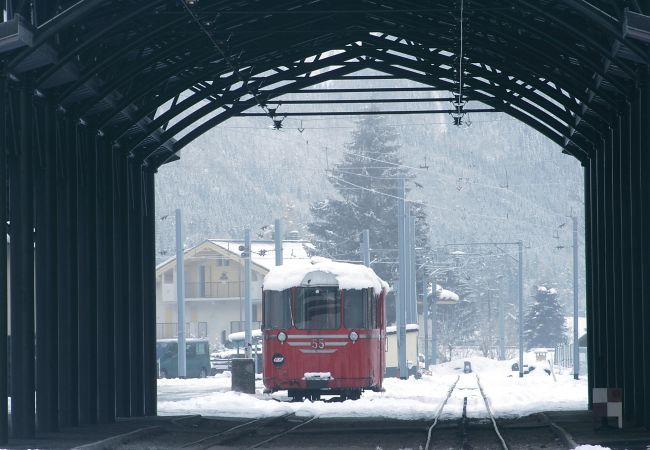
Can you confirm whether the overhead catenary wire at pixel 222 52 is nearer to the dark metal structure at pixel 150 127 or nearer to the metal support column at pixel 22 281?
the dark metal structure at pixel 150 127

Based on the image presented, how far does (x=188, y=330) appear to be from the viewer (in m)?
97.6

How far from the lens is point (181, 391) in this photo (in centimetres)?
4088

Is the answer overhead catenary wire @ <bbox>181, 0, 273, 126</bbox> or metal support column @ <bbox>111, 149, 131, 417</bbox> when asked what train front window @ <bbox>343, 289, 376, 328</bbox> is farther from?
metal support column @ <bbox>111, 149, 131, 417</bbox>

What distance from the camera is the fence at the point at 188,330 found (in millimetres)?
95250

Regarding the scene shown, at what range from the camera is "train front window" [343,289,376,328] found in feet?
99.5

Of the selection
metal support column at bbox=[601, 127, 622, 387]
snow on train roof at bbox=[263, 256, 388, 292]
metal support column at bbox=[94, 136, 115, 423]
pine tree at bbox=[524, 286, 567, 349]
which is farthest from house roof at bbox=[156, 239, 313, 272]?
metal support column at bbox=[94, 136, 115, 423]

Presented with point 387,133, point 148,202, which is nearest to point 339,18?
point 148,202

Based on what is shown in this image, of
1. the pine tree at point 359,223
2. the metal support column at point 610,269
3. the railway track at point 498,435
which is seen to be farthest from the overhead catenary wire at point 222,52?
the pine tree at point 359,223

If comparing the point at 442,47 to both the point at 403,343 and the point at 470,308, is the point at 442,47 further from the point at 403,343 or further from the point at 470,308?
the point at 470,308

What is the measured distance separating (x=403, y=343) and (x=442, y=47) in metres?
26.0

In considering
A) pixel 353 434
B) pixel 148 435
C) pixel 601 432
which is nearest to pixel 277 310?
pixel 353 434

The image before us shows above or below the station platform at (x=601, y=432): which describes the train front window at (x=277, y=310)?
above

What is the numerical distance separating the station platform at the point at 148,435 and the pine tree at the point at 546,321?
112 meters

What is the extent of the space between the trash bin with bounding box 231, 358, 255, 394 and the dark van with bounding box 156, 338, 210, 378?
2453 cm
